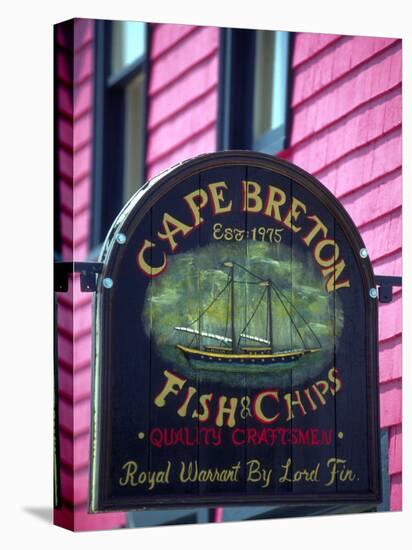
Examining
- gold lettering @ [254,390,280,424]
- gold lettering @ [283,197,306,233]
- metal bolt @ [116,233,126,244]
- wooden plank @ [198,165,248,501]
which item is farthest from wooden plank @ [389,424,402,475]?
metal bolt @ [116,233,126,244]

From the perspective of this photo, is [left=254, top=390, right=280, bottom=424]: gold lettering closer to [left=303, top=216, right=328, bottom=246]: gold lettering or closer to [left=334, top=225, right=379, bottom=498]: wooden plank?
[left=334, top=225, right=379, bottom=498]: wooden plank

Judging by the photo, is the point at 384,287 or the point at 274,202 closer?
the point at 274,202

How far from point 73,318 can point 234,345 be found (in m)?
0.85

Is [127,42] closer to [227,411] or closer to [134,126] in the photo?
[134,126]

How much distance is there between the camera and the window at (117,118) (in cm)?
787

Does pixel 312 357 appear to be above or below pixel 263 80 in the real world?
below

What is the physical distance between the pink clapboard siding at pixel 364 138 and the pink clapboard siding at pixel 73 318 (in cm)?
123

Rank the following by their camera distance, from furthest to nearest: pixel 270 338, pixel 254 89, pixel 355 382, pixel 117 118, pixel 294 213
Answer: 1. pixel 117 118
2. pixel 254 89
3. pixel 355 382
4. pixel 294 213
5. pixel 270 338

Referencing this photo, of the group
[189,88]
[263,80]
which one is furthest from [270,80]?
[189,88]

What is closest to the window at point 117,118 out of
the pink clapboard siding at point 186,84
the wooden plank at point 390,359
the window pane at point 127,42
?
the window pane at point 127,42

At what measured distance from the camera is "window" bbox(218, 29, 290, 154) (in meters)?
8.11

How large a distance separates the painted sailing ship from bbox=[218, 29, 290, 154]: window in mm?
747

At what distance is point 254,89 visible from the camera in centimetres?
826

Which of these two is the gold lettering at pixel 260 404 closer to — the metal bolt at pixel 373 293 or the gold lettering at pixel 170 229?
the metal bolt at pixel 373 293
